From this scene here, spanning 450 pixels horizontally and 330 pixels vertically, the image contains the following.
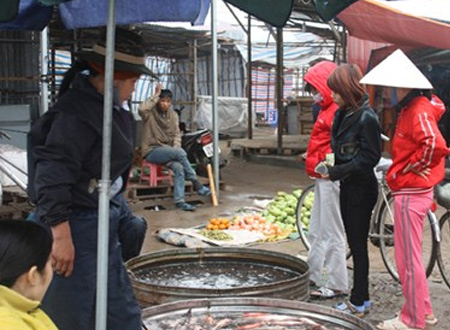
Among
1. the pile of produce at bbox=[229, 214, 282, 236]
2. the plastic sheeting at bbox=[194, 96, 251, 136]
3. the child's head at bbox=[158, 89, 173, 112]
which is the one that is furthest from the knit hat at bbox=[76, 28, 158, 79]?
the plastic sheeting at bbox=[194, 96, 251, 136]

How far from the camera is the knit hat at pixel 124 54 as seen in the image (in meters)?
2.99

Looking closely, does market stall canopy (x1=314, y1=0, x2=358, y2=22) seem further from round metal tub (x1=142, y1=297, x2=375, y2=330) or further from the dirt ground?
the dirt ground

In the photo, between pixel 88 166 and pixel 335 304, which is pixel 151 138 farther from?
pixel 88 166

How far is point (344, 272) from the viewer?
5.66 metres

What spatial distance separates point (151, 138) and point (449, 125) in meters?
5.10

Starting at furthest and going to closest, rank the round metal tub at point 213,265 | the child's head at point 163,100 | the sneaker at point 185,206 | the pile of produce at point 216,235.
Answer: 1. the child's head at point 163,100
2. the sneaker at point 185,206
3. the pile of produce at point 216,235
4. the round metal tub at point 213,265

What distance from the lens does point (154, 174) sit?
10.2 m

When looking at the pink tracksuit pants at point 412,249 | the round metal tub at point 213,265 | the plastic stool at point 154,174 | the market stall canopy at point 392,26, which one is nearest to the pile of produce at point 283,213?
the plastic stool at point 154,174

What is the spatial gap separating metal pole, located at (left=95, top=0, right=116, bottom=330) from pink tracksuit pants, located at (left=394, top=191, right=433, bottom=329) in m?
2.74

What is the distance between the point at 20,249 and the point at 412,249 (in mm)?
3306

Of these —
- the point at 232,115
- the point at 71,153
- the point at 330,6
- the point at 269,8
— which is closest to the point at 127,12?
the point at 269,8

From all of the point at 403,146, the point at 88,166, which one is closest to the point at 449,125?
the point at 403,146

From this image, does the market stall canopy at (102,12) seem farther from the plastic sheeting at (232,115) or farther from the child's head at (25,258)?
the plastic sheeting at (232,115)

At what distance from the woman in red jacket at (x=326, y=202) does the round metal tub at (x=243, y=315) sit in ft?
3.69
